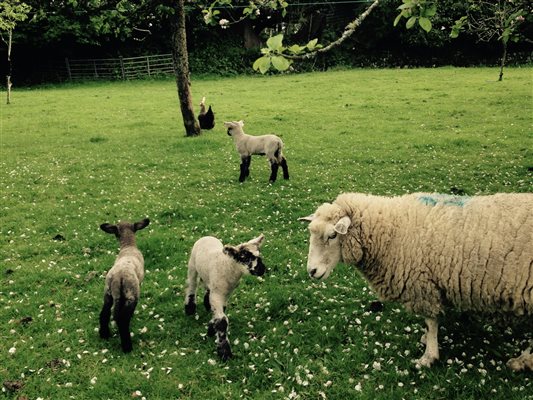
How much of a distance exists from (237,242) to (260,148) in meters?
4.03

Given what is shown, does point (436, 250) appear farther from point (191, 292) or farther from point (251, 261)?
point (191, 292)

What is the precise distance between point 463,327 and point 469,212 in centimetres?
181

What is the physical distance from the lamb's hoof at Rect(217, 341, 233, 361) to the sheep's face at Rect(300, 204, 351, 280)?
146cm

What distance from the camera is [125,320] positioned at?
237 inches

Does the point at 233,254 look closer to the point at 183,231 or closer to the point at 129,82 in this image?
the point at 183,231

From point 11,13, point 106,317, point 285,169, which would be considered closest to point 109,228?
point 106,317

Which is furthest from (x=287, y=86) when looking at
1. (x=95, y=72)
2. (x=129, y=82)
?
(x=95, y=72)

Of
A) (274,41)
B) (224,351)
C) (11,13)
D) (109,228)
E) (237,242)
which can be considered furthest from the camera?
(11,13)

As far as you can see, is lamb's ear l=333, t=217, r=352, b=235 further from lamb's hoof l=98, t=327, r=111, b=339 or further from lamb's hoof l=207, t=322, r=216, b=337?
lamb's hoof l=98, t=327, r=111, b=339

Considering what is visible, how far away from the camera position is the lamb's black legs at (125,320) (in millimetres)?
5965

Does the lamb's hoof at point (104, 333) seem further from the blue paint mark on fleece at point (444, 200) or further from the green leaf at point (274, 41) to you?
the blue paint mark on fleece at point (444, 200)

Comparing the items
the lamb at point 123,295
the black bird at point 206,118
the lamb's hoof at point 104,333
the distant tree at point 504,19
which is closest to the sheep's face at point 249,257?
the lamb at point 123,295

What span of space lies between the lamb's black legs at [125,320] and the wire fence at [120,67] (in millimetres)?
42007

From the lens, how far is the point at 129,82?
139 ft
